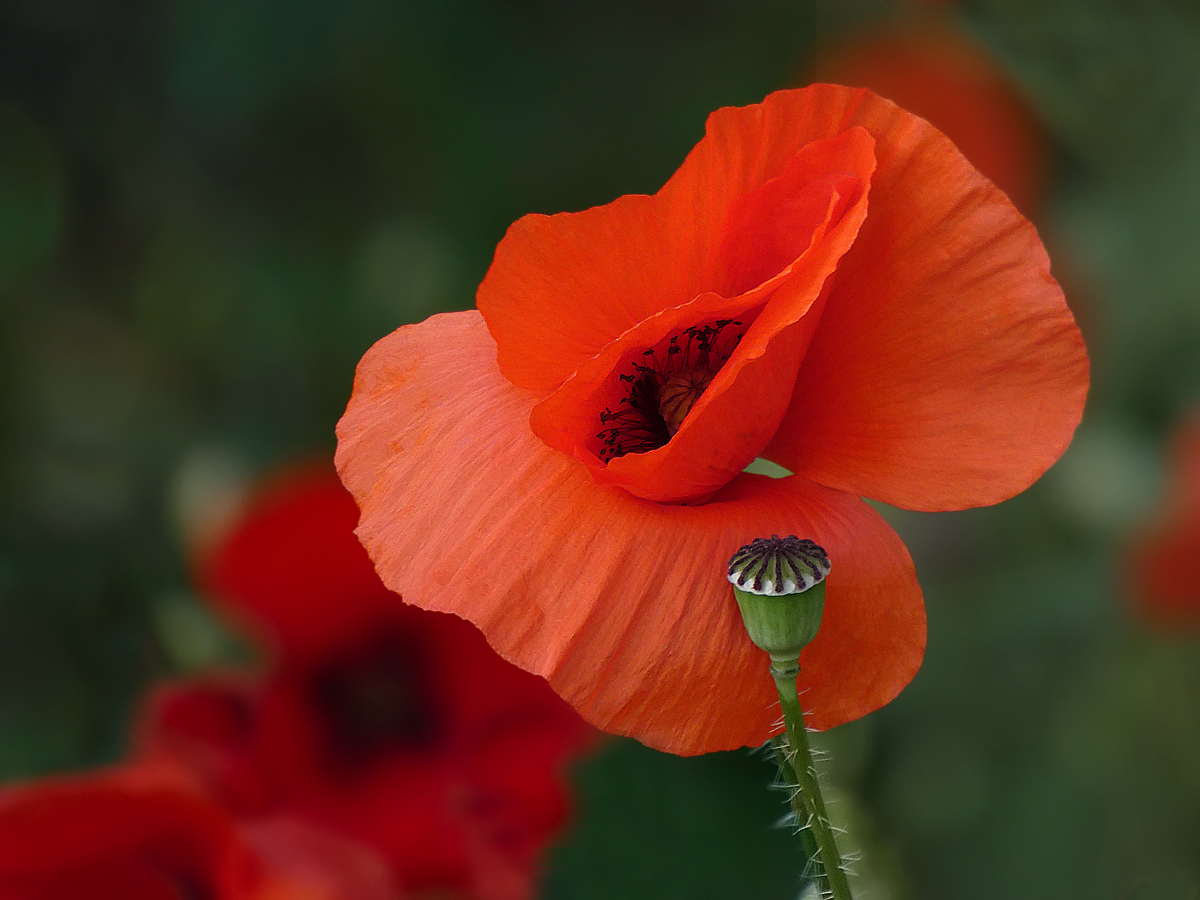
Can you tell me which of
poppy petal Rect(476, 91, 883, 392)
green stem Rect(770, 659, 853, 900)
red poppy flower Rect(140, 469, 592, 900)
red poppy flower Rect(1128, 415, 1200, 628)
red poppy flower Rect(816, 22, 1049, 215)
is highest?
red poppy flower Rect(816, 22, 1049, 215)

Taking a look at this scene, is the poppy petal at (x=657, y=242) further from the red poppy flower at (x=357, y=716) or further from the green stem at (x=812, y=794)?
the red poppy flower at (x=357, y=716)

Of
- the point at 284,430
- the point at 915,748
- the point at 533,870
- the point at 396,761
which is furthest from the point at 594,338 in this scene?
the point at 284,430

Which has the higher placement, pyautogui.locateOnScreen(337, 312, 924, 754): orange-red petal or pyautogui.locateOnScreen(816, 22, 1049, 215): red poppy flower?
pyautogui.locateOnScreen(816, 22, 1049, 215): red poppy flower

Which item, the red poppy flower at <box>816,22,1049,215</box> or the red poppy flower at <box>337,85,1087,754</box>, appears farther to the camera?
the red poppy flower at <box>816,22,1049,215</box>

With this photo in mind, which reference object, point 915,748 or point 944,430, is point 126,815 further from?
point 915,748

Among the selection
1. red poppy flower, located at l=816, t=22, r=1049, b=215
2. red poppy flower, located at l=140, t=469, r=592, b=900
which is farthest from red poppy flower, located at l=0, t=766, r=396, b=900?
red poppy flower, located at l=816, t=22, r=1049, b=215

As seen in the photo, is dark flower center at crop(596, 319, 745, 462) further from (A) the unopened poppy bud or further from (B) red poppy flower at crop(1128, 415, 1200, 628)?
(B) red poppy flower at crop(1128, 415, 1200, 628)

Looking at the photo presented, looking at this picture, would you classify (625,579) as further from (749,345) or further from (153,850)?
(153,850)

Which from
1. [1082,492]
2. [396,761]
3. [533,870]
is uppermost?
Result: [1082,492]
